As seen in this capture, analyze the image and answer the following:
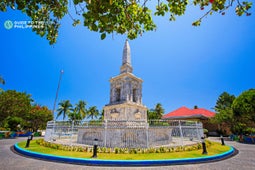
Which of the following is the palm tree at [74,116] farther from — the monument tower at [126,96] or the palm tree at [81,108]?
the monument tower at [126,96]

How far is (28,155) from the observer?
770 centimetres

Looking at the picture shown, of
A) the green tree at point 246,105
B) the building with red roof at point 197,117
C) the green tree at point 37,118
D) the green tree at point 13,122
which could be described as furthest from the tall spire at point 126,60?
the green tree at point 13,122

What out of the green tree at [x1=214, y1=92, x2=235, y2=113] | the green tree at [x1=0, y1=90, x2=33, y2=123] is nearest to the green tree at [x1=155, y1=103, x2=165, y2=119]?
the green tree at [x1=214, y1=92, x2=235, y2=113]

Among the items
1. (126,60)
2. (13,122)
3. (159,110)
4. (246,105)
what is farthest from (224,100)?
(13,122)

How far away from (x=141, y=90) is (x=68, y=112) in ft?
125

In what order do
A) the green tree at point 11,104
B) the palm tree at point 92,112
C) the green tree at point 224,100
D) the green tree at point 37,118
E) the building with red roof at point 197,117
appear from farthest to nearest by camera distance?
the palm tree at point 92,112
the green tree at point 224,100
the building with red roof at point 197,117
the green tree at point 37,118
the green tree at point 11,104

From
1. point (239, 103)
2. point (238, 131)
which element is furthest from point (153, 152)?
point (238, 131)

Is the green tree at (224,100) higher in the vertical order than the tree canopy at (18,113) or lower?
higher

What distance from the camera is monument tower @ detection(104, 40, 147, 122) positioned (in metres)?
13.0

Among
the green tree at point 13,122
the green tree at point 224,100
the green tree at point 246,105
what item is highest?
the green tree at point 224,100

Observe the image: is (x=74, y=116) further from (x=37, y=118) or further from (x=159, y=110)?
(x=159, y=110)

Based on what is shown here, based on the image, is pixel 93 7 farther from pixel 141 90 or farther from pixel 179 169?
pixel 141 90

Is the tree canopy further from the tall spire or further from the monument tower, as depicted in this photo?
the tall spire

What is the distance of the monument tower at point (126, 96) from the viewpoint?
1295cm
